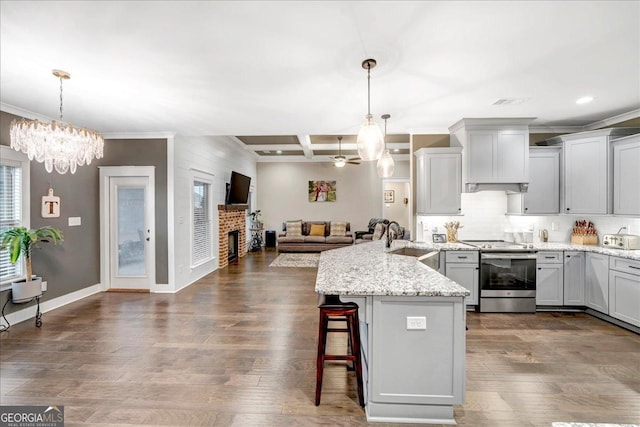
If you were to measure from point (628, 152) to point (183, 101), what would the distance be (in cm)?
530

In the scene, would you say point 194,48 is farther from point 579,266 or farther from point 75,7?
point 579,266

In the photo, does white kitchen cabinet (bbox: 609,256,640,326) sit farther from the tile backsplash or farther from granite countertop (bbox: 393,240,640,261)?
the tile backsplash

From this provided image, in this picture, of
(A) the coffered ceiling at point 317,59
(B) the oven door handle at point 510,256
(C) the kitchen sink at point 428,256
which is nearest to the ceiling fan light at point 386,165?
(A) the coffered ceiling at point 317,59

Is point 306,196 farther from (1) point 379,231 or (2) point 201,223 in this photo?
(2) point 201,223

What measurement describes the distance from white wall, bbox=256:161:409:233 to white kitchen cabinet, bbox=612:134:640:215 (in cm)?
644

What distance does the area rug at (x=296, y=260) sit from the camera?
6.96 meters

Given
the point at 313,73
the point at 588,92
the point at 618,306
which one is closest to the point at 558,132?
the point at 588,92

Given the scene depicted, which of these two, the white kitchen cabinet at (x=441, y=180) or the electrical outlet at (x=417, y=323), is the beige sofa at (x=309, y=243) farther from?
the electrical outlet at (x=417, y=323)

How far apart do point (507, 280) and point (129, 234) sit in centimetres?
575

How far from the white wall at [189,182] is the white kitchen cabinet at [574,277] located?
5.65 metres

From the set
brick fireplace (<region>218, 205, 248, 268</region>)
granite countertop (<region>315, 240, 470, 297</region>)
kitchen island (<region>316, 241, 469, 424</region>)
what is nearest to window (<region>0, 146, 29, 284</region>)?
brick fireplace (<region>218, 205, 248, 268</region>)

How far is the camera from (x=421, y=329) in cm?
194

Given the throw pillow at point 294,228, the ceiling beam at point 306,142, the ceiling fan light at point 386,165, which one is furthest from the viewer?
the throw pillow at point 294,228

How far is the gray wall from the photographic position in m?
3.93
